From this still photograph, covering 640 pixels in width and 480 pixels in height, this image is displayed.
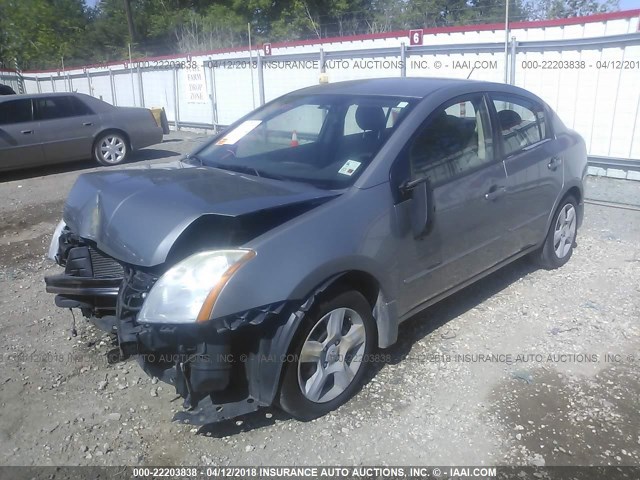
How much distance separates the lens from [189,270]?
8.57 feet

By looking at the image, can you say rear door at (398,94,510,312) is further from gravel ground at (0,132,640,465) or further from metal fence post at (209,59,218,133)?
metal fence post at (209,59,218,133)

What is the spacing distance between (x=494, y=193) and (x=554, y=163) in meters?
1.05

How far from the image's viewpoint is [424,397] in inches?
129

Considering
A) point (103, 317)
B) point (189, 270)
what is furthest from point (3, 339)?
point (189, 270)

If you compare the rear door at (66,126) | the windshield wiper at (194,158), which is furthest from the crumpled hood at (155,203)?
the rear door at (66,126)

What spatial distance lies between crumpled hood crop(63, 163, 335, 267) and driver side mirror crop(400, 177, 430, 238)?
1.62ft

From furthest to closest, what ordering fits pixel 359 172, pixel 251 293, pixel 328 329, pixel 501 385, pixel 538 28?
1. pixel 538 28
2. pixel 501 385
3. pixel 359 172
4. pixel 328 329
5. pixel 251 293

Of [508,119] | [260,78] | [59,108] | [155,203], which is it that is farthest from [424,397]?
[260,78]

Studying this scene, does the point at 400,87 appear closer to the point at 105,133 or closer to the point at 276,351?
the point at 276,351

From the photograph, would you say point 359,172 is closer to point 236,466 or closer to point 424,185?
point 424,185

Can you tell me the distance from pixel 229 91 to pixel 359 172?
1118cm

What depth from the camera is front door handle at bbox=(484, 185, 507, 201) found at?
386 centimetres

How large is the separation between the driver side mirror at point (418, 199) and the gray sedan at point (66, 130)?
8512mm

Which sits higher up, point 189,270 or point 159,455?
point 189,270
